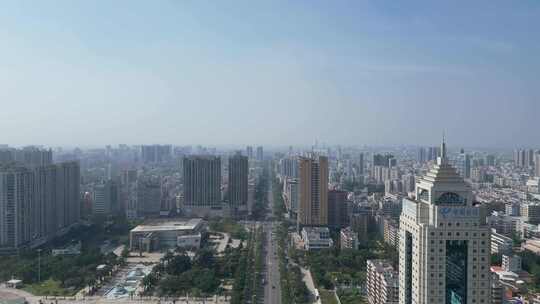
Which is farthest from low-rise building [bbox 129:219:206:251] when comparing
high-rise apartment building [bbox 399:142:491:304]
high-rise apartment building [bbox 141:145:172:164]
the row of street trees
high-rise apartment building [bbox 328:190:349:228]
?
high-rise apartment building [bbox 141:145:172:164]

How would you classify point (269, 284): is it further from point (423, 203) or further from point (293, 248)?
point (423, 203)

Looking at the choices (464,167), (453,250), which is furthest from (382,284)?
(464,167)

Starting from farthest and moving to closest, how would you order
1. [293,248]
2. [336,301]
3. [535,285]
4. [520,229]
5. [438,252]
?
[520,229], [293,248], [535,285], [336,301], [438,252]

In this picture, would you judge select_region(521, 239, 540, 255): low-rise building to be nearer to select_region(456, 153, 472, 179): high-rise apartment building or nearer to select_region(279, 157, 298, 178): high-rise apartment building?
select_region(279, 157, 298, 178): high-rise apartment building

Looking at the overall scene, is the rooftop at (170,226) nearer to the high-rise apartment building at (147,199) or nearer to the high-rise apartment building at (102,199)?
the high-rise apartment building at (147,199)

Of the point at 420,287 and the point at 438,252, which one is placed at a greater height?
the point at 438,252

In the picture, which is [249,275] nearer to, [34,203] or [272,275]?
[272,275]

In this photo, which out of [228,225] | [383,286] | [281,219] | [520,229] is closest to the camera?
[383,286]

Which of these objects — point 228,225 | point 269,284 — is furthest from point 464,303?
point 228,225
